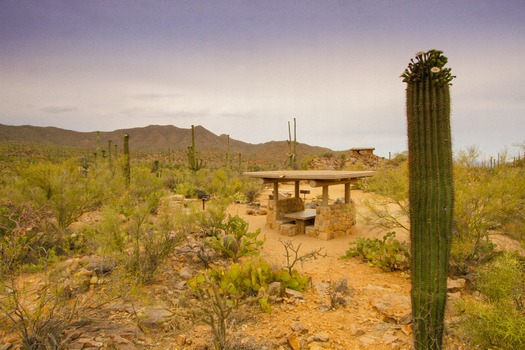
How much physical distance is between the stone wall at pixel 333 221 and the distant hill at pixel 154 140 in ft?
153

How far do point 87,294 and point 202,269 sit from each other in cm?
187

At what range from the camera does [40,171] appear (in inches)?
346

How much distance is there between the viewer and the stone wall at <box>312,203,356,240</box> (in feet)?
29.0

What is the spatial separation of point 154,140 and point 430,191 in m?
69.9

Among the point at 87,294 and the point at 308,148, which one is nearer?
the point at 87,294

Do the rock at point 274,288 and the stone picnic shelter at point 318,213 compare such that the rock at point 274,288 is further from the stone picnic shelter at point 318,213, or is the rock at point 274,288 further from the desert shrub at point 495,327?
the stone picnic shelter at point 318,213

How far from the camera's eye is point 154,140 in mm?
69438

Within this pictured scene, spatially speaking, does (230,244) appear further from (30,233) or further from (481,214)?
(481,214)

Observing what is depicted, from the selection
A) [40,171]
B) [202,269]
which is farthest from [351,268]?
[40,171]

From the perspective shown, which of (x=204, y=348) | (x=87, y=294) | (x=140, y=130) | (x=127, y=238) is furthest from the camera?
(x=140, y=130)

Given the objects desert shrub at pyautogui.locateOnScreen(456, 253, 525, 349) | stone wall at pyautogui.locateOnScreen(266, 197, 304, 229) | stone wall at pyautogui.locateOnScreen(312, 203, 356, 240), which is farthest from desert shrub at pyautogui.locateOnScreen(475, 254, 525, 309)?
stone wall at pyautogui.locateOnScreen(266, 197, 304, 229)

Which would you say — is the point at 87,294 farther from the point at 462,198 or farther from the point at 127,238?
the point at 462,198

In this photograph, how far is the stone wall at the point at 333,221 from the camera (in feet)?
29.0

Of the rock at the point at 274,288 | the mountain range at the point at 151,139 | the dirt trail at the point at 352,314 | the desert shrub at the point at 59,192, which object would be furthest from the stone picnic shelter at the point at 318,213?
the mountain range at the point at 151,139
